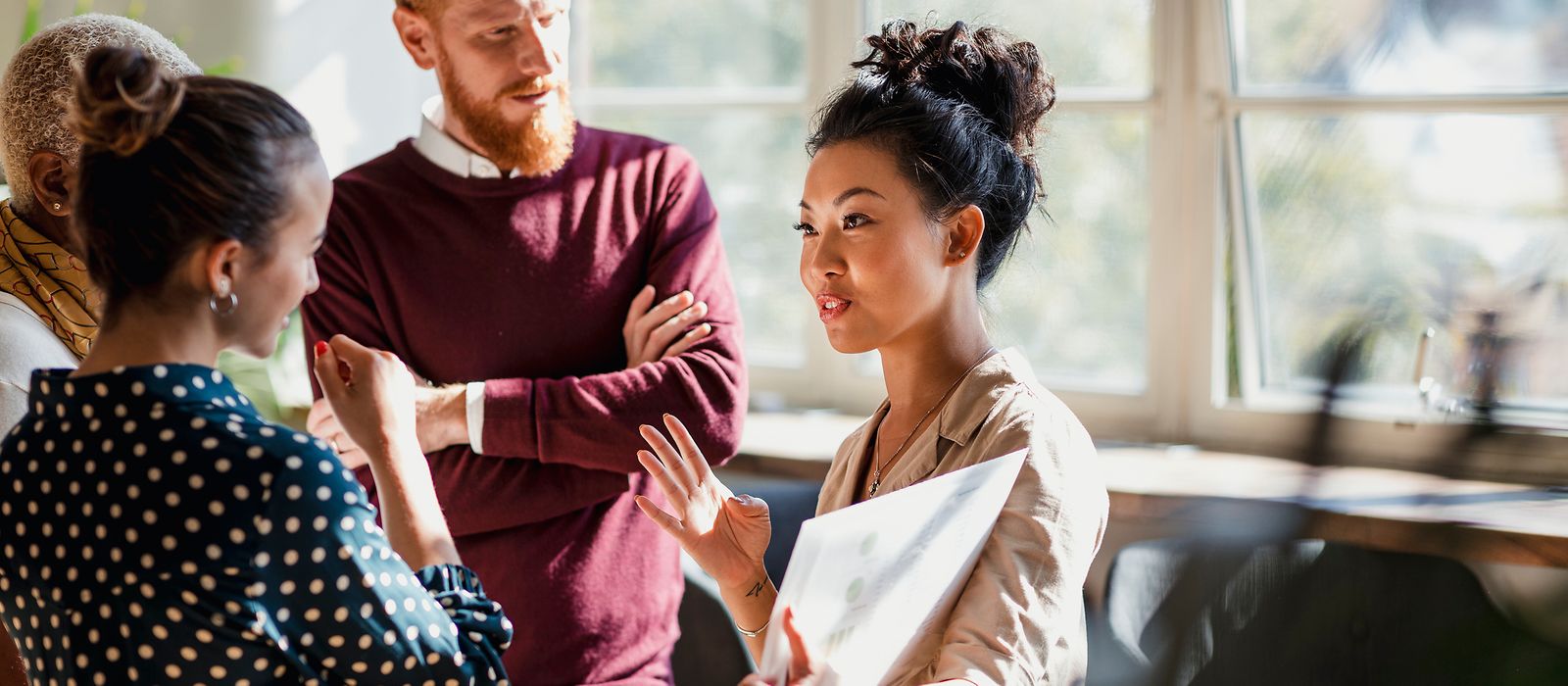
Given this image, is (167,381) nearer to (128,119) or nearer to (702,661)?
(128,119)

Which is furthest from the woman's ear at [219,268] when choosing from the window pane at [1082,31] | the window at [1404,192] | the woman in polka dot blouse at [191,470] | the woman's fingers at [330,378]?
the window at [1404,192]

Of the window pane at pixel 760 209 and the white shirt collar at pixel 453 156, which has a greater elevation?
the white shirt collar at pixel 453 156

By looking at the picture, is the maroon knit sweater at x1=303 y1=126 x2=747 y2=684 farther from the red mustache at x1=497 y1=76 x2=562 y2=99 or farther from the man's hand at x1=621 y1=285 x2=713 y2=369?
the red mustache at x1=497 y1=76 x2=562 y2=99

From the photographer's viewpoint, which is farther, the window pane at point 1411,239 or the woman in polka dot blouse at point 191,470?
the window pane at point 1411,239

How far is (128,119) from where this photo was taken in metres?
1.01

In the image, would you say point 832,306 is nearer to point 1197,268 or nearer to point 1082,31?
point 1197,268

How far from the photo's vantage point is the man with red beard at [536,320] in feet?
5.95

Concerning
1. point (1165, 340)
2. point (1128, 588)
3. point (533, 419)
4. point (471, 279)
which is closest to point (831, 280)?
point (533, 419)

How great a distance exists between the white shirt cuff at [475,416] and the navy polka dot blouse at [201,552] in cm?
72

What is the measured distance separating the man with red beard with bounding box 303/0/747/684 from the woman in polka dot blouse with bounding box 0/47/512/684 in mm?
712

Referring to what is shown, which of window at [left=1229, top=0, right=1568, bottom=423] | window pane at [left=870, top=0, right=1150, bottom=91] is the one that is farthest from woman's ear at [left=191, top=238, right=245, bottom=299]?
window at [left=1229, top=0, right=1568, bottom=423]

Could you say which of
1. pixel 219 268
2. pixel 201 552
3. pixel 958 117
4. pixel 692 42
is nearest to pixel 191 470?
pixel 201 552

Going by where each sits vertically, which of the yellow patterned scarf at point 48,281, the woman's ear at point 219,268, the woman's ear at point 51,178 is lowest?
the yellow patterned scarf at point 48,281

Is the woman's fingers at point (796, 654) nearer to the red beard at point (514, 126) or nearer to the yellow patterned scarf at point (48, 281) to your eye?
the yellow patterned scarf at point (48, 281)
